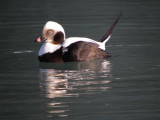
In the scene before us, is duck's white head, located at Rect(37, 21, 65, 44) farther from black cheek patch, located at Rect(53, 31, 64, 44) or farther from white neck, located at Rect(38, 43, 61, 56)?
white neck, located at Rect(38, 43, 61, 56)

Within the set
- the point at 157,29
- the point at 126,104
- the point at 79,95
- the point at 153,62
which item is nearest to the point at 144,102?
the point at 126,104

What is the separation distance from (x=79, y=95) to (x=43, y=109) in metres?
0.71

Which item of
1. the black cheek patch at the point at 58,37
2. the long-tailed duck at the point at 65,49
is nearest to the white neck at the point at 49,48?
the long-tailed duck at the point at 65,49

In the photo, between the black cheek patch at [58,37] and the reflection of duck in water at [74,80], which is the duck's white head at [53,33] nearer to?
the black cheek patch at [58,37]

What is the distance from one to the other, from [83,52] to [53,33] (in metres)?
0.61

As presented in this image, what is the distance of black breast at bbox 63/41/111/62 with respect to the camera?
9.72 meters

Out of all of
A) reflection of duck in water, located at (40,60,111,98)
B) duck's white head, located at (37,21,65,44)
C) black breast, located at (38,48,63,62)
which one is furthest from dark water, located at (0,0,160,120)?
duck's white head, located at (37,21,65,44)

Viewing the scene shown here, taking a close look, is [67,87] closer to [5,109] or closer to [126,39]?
[5,109]

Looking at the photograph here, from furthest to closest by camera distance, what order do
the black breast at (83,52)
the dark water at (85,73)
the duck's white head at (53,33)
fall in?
the duck's white head at (53,33)
the black breast at (83,52)
the dark water at (85,73)

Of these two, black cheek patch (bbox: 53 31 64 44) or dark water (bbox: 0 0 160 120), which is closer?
dark water (bbox: 0 0 160 120)

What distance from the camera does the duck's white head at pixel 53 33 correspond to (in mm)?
10109

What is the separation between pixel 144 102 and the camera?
7078mm

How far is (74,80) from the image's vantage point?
27.2 feet

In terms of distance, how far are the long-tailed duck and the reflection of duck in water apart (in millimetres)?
265
